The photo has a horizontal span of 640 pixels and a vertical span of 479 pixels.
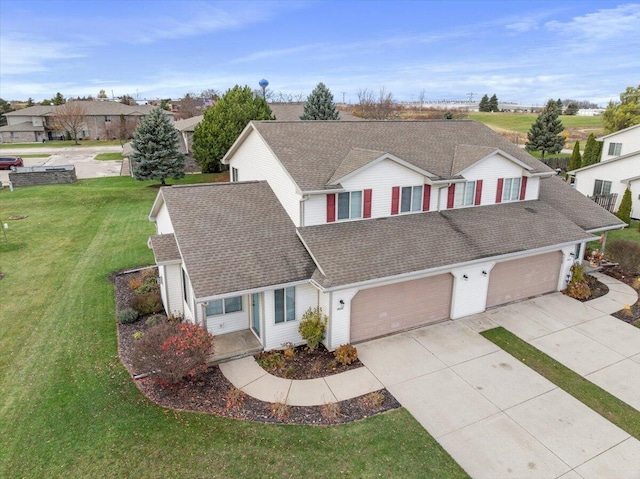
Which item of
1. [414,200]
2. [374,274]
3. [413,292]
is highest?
[414,200]

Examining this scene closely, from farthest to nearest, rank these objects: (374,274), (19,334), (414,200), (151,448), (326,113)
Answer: (326,113) → (414,200) → (19,334) → (374,274) → (151,448)

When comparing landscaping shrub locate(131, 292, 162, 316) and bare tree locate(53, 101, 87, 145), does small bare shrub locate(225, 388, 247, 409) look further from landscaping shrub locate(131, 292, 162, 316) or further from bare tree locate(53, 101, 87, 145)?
bare tree locate(53, 101, 87, 145)

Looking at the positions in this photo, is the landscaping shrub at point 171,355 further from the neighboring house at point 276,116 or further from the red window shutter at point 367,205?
the neighboring house at point 276,116

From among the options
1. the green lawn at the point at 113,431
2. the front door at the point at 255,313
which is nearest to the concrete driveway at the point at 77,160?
the green lawn at the point at 113,431

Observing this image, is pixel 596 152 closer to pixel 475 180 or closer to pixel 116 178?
pixel 475 180

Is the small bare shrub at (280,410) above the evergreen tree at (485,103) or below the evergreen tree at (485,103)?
below

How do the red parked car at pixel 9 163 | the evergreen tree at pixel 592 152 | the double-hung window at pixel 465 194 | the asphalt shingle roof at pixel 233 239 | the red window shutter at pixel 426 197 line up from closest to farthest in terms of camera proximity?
the asphalt shingle roof at pixel 233 239
the red window shutter at pixel 426 197
the double-hung window at pixel 465 194
the evergreen tree at pixel 592 152
the red parked car at pixel 9 163

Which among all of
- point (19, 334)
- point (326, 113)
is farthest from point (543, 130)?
point (19, 334)
